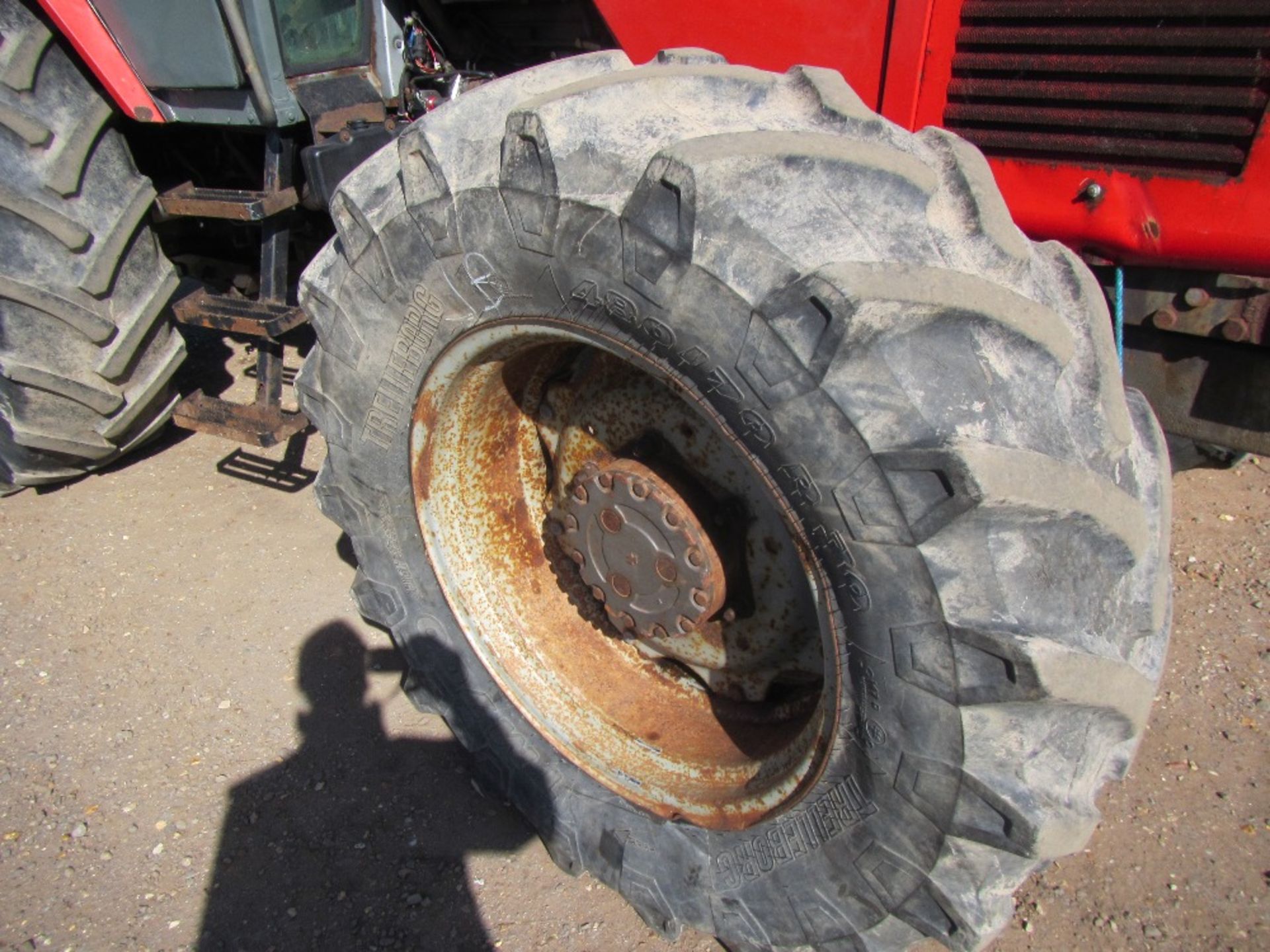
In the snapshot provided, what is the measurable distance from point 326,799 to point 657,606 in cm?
114

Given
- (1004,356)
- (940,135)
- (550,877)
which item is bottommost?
(550,877)

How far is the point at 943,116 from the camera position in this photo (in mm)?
1772

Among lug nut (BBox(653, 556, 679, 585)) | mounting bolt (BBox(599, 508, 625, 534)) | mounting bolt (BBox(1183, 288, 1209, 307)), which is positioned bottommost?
lug nut (BBox(653, 556, 679, 585))

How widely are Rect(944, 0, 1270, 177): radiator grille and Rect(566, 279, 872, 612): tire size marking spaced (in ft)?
2.81

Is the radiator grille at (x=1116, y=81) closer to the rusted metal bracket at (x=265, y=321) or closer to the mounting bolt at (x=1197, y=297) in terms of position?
the mounting bolt at (x=1197, y=297)

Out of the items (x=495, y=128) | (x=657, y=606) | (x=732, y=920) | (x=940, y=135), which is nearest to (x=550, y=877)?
(x=732, y=920)

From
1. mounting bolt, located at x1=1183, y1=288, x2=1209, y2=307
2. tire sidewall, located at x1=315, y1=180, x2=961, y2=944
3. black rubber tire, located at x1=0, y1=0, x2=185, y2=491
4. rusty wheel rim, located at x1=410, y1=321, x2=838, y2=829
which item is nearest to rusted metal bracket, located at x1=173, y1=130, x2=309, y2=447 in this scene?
black rubber tire, located at x1=0, y1=0, x2=185, y2=491

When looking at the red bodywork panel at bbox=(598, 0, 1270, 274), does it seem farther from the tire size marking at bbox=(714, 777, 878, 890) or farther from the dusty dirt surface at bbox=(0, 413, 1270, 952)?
the dusty dirt surface at bbox=(0, 413, 1270, 952)

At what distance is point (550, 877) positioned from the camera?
2.15 metres

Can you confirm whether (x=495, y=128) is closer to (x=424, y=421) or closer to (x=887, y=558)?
(x=424, y=421)

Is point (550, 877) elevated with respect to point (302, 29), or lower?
lower

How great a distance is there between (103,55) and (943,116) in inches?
91.3

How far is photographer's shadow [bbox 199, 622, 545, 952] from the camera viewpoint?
2041mm

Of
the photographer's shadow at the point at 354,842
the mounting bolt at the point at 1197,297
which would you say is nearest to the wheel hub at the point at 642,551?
the photographer's shadow at the point at 354,842
